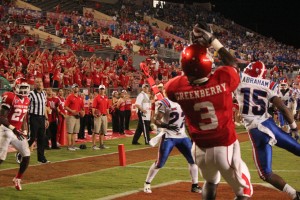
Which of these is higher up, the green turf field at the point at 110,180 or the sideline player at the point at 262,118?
the sideline player at the point at 262,118

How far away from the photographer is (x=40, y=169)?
11195mm

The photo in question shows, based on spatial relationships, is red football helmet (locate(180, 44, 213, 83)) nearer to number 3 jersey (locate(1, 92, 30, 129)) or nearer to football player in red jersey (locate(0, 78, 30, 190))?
football player in red jersey (locate(0, 78, 30, 190))

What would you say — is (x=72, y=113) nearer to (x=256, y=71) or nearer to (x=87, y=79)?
(x=87, y=79)

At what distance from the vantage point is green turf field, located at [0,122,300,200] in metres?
8.45

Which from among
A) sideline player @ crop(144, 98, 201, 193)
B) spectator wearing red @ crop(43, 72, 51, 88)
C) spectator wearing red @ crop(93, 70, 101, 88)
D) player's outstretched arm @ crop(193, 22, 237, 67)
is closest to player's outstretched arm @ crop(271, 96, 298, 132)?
sideline player @ crop(144, 98, 201, 193)

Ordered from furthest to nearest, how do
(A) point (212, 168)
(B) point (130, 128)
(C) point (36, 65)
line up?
(B) point (130, 128) < (C) point (36, 65) < (A) point (212, 168)

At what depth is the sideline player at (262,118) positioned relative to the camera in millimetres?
6980

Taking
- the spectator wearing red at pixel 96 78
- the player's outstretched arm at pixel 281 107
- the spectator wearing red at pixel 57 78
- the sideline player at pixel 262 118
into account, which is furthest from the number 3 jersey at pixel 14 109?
the spectator wearing red at pixel 96 78

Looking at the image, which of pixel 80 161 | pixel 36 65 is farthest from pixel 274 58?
pixel 80 161

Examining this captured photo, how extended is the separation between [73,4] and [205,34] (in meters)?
31.6

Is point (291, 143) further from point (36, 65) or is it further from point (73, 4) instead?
point (73, 4)

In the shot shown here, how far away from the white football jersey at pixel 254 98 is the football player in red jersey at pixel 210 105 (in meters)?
2.41

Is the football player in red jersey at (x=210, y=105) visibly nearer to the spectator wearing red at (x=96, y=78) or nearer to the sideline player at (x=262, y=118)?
the sideline player at (x=262, y=118)

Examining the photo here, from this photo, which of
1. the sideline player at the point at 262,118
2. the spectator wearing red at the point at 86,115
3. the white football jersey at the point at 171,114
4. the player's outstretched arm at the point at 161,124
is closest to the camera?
the sideline player at the point at 262,118
